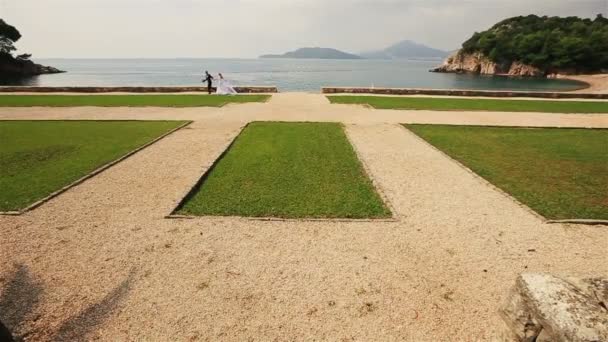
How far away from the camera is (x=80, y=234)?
7.75 meters

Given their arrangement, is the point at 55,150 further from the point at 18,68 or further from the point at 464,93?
the point at 18,68

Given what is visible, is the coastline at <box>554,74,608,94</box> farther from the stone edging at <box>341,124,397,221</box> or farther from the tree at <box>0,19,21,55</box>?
the tree at <box>0,19,21,55</box>

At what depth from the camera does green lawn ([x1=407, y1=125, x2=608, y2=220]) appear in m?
9.52

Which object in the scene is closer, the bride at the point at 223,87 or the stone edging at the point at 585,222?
the stone edging at the point at 585,222

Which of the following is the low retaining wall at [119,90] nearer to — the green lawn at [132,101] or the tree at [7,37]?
the green lawn at [132,101]

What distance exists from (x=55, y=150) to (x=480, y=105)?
26.5 m

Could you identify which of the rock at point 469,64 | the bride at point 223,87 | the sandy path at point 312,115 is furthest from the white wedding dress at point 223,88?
the rock at point 469,64

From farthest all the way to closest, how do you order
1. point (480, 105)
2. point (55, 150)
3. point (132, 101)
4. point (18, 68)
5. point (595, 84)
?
point (18, 68) < point (595, 84) < point (132, 101) < point (480, 105) < point (55, 150)

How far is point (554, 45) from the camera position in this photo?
343 feet

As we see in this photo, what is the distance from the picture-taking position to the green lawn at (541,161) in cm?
952

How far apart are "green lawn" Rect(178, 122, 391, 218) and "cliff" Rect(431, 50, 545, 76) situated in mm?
119027

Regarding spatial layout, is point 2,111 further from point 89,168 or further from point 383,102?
point 383,102

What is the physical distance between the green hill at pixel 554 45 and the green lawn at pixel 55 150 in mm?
116906

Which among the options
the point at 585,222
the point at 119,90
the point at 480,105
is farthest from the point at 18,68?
the point at 585,222
